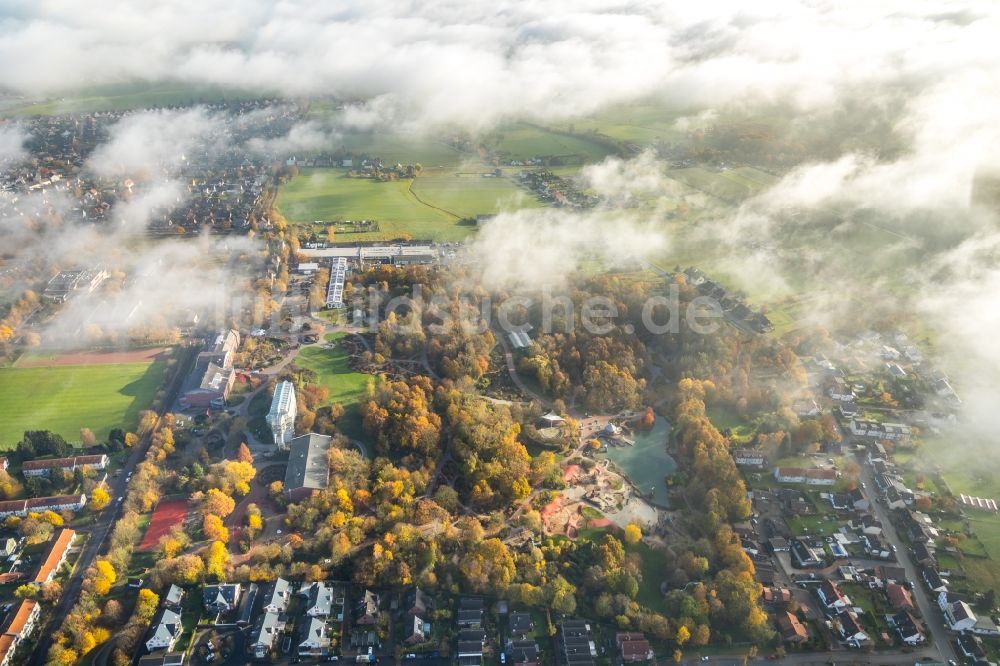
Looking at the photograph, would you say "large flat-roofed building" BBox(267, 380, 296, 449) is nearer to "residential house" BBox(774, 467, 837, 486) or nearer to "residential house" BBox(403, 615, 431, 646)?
"residential house" BBox(403, 615, 431, 646)

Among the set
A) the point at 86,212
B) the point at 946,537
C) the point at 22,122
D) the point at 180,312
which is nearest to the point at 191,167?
the point at 86,212

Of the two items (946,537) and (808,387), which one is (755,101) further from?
(946,537)

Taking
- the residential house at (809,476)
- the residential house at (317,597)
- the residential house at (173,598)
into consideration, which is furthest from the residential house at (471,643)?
the residential house at (809,476)

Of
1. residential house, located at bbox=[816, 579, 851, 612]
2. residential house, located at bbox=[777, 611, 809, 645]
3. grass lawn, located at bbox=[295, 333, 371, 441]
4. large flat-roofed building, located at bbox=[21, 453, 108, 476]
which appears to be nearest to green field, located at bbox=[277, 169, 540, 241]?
grass lawn, located at bbox=[295, 333, 371, 441]

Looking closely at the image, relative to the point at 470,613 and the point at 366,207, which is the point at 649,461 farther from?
the point at 366,207

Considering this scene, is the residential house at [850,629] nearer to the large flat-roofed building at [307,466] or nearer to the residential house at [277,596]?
the residential house at [277,596]
